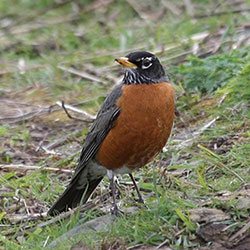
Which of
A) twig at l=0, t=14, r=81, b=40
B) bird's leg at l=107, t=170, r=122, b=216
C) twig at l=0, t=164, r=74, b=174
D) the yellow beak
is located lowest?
twig at l=0, t=14, r=81, b=40

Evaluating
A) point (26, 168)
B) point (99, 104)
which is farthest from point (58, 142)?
point (99, 104)

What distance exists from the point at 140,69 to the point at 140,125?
51cm

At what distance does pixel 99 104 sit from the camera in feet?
25.4

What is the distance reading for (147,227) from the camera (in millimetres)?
4410

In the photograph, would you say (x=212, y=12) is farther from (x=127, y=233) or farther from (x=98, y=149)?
(x=127, y=233)

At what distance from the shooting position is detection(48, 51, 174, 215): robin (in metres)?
4.89

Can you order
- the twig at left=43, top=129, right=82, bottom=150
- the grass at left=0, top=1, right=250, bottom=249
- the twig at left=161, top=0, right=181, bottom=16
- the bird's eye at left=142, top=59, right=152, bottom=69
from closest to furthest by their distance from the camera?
the grass at left=0, top=1, right=250, bottom=249, the bird's eye at left=142, top=59, right=152, bottom=69, the twig at left=43, top=129, right=82, bottom=150, the twig at left=161, top=0, right=181, bottom=16

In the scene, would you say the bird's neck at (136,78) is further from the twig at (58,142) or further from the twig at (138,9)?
the twig at (138,9)

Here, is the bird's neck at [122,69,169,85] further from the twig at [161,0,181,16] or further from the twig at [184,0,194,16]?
the twig at [161,0,181,16]

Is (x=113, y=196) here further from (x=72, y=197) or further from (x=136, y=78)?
(x=136, y=78)

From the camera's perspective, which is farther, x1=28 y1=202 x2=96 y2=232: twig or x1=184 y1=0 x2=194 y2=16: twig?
x1=184 y1=0 x2=194 y2=16: twig

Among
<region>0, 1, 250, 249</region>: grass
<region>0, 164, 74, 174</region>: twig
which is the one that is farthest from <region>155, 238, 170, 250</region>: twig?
<region>0, 164, 74, 174</region>: twig

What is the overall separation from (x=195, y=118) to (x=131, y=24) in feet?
12.5

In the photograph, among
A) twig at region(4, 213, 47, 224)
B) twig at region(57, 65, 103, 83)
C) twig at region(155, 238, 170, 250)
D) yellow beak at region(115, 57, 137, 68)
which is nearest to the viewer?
twig at region(155, 238, 170, 250)
